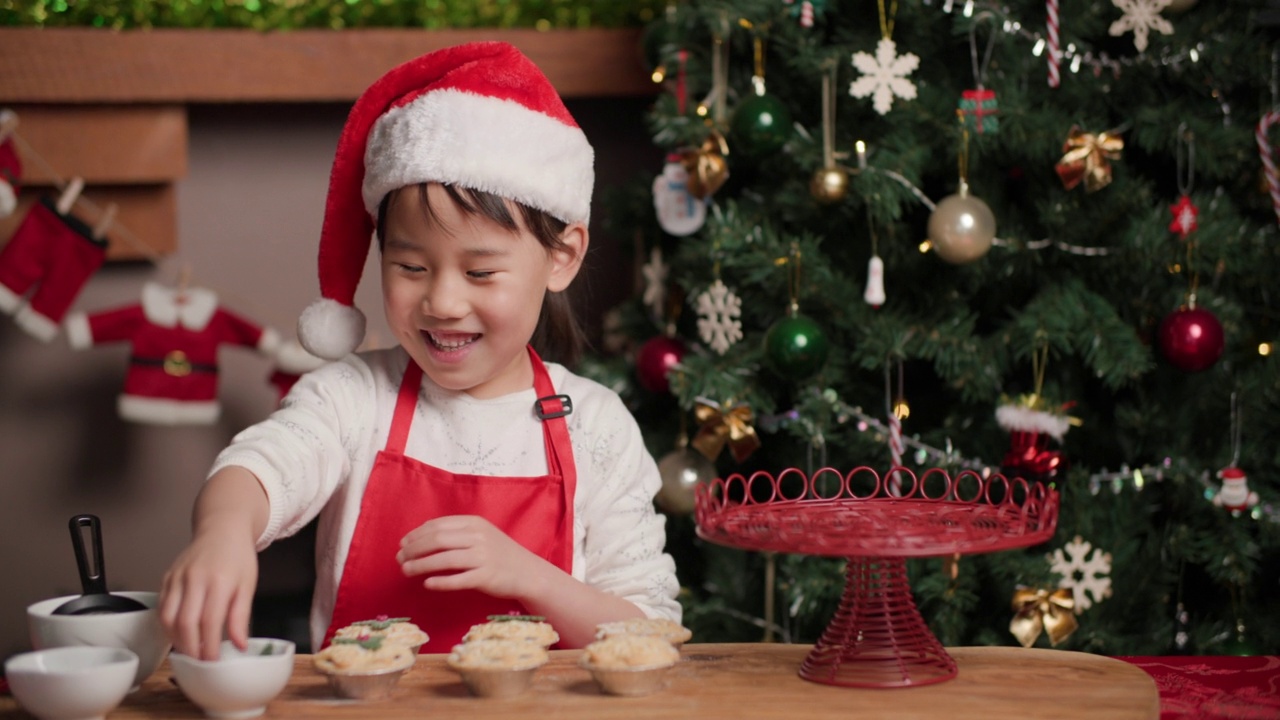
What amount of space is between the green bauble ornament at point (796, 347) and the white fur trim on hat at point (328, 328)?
0.73 metres

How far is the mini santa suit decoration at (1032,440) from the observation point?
1866 millimetres

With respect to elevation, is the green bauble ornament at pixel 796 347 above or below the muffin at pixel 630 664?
above

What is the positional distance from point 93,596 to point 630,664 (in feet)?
1.37

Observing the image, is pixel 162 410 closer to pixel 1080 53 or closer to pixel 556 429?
pixel 556 429

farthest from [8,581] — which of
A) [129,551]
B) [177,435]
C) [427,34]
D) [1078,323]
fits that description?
[1078,323]

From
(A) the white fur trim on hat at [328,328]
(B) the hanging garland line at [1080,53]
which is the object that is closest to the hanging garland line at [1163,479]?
(B) the hanging garland line at [1080,53]

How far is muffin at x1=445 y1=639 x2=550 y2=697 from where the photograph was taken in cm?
91

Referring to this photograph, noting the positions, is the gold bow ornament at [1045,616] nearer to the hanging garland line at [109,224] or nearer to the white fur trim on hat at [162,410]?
the hanging garland line at [109,224]

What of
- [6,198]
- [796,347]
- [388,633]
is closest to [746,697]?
[388,633]

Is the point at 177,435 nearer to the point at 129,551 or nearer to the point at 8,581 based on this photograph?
the point at 129,551

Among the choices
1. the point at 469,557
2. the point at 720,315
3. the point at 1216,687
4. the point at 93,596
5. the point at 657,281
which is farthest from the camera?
the point at 657,281

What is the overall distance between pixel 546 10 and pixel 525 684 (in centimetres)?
180

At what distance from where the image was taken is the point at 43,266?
2211mm

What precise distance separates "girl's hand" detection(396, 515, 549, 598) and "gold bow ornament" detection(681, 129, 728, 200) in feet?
3.25
